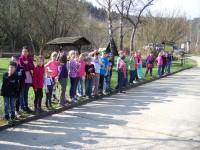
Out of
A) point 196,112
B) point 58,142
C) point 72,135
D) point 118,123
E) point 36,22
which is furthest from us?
point 36,22

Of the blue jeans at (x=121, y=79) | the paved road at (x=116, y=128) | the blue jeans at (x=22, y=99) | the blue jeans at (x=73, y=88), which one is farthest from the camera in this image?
the blue jeans at (x=121, y=79)

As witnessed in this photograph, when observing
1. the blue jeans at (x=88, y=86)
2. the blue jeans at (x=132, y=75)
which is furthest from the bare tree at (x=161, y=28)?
the blue jeans at (x=88, y=86)

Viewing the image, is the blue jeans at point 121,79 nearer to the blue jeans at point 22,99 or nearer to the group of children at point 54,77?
the group of children at point 54,77

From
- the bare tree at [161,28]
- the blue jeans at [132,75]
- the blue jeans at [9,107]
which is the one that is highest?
the bare tree at [161,28]

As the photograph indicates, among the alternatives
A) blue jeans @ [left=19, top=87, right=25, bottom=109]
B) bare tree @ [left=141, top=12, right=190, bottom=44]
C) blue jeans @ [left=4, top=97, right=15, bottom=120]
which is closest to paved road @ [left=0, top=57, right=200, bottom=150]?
blue jeans @ [left=4, top=97, right=15, bottom=120]

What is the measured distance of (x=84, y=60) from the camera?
46.4 ft

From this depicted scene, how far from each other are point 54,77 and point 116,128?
120 inches

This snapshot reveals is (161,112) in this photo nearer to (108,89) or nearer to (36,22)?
(108,89)

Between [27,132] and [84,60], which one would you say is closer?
[27,132]

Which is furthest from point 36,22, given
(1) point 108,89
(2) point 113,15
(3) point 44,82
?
(3) point 44,82

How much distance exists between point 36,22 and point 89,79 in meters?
40.4

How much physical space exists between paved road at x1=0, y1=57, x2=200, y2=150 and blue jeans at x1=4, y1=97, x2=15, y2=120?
1.60ft

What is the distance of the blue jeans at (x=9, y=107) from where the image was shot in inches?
383

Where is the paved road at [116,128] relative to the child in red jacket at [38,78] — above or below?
below
